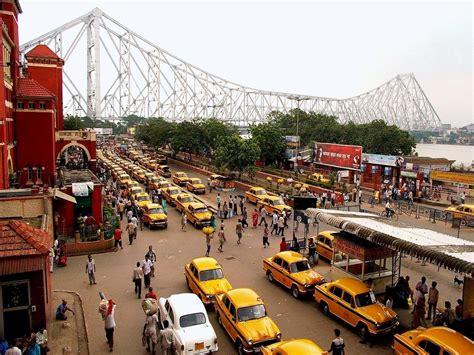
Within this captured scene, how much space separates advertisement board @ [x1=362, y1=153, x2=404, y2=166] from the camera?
37094 mm

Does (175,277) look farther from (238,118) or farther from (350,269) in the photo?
(238,118)

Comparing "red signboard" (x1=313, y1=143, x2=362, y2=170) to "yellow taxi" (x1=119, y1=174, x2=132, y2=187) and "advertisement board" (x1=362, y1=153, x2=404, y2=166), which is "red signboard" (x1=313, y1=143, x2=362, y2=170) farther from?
"yellow taxi" (x1=119, y1=174, x2=132, y2=187)

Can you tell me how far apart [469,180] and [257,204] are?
17.7 metres

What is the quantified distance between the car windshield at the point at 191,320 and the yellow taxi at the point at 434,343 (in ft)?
16.1

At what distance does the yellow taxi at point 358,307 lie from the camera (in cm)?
1152

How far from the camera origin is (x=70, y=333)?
471 inches

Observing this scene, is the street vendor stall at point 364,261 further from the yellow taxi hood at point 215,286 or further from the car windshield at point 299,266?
the yellow taxi hood at point 215,286

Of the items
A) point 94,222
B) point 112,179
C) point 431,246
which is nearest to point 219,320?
point 431,246

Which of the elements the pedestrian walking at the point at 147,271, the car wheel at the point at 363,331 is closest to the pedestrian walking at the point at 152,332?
the pedestrian walking at the point at 147,271

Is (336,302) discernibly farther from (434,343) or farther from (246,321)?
(434,343)

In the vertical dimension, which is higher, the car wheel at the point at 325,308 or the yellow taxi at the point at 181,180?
the yellow taxi at the point at 181,180

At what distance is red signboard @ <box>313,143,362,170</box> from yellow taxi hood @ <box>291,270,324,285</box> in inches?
1098

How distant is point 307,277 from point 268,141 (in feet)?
115

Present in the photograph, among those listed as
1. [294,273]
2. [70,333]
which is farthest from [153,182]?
[70,333]
